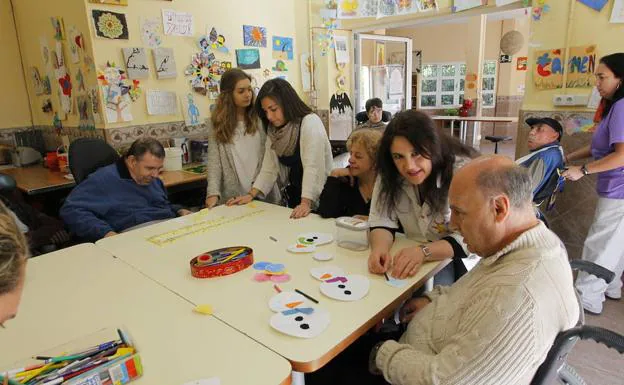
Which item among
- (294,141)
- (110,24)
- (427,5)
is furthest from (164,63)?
(427,5)

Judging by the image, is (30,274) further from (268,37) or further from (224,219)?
(268,37)

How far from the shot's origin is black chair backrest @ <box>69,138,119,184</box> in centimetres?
254

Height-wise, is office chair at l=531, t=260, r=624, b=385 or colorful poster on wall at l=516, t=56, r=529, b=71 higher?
colorful poster on wall at l=516, t=56, r=529, b=71

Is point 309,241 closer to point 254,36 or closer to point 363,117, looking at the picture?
point 254,36

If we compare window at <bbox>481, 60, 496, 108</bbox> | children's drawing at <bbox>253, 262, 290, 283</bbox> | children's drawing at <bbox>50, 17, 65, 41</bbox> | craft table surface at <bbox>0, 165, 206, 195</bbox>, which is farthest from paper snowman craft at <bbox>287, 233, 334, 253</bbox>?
window at <bbox>481, 60, 496, 108</bbox>

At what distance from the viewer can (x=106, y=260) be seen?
1649 millimetres

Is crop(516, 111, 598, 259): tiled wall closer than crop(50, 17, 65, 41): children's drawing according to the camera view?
Yes

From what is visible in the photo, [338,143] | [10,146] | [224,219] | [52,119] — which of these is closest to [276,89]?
[224,219]

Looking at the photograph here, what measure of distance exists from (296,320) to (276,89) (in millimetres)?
1461

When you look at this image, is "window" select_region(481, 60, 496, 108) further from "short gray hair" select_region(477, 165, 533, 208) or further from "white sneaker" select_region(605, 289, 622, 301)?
"short gray hair" select_region(477, 165, 533, 208)

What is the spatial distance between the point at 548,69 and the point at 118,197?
9.72ft

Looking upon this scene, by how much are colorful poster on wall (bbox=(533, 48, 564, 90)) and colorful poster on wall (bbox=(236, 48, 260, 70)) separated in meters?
2.38

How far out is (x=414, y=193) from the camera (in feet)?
5.46

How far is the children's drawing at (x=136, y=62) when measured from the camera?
310 centimetres
